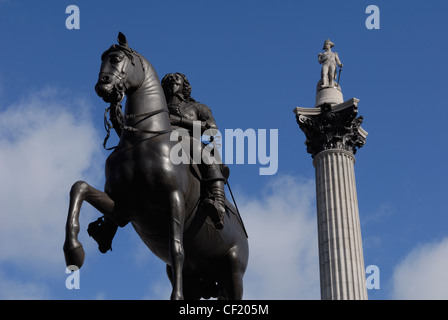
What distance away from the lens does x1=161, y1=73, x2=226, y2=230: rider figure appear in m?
9.34

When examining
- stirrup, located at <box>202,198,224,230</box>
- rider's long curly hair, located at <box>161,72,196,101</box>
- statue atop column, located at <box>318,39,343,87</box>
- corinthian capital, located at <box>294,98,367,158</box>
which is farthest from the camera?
statue atop column, located at <box>318,39,343,87</box>

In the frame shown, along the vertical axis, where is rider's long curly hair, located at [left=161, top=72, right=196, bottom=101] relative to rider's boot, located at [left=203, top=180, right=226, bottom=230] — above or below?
above

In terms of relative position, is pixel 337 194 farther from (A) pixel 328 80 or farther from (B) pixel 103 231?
(B) pixel 103 231

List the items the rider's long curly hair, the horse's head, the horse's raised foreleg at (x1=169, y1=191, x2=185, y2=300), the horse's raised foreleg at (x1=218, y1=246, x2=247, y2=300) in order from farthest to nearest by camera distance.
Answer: the rider's long curly hair, the horse's raised foreleg at (x1=218, y1=246, x2=247, y2=300), the horse's head, the horse's raised foreleg at (x1=169, y1=191, x2=185, y2=300)

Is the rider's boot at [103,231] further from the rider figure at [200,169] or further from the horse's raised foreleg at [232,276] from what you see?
the horse's raised foreleg at [232,276]

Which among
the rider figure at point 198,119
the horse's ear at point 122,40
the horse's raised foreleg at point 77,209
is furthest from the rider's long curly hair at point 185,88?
the horse's raised foreleg at point 77,209

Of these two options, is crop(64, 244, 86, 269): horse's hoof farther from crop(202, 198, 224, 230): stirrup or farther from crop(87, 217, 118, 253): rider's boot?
crop(202, 198, 224, 230): stirrup

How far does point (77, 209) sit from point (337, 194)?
17.7 meters

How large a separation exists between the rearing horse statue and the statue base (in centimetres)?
1832

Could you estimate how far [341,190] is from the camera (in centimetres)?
2550

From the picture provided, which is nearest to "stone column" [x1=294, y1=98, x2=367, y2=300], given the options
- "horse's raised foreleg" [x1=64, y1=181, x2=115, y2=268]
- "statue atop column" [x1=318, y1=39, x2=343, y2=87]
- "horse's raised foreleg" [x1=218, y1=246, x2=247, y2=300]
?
"statue atop column" [x1=318, y1=39, x2=343, y2=87]

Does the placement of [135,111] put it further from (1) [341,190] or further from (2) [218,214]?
(1) [341,190]

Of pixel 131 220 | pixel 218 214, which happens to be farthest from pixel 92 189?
pixel 218 214
